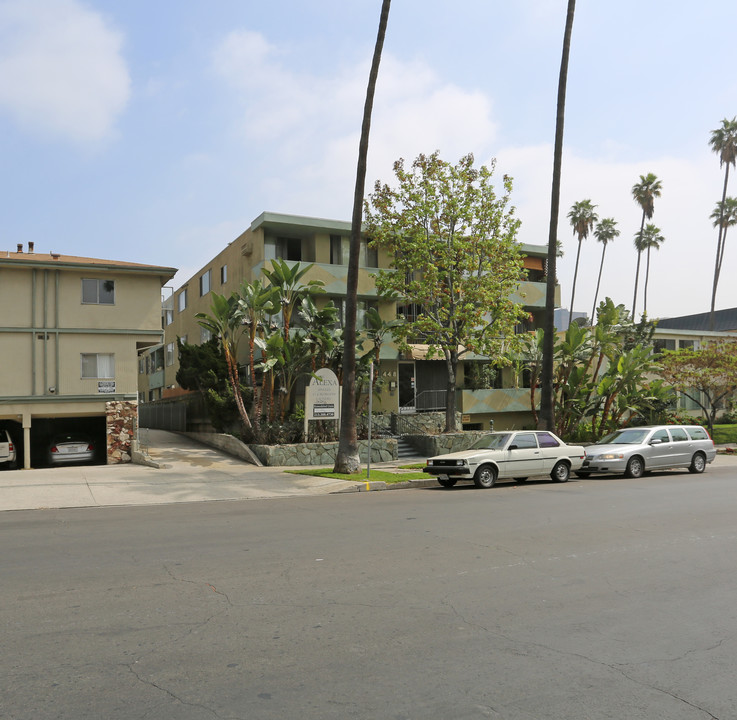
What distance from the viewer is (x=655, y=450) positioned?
2066 cm

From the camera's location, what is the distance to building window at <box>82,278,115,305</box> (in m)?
24.7

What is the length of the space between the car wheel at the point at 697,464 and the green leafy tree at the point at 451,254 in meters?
8.49

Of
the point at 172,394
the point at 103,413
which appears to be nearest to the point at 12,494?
the point at 103,413

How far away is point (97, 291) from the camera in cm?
2486

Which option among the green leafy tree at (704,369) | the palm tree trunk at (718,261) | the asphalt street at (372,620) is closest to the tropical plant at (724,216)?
the palm tree trunk at (718,261)

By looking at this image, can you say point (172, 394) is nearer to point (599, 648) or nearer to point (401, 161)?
point (401, 161)

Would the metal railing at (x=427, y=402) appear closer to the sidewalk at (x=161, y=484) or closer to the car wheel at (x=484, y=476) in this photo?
the sidewalk at (x=161, y=484)

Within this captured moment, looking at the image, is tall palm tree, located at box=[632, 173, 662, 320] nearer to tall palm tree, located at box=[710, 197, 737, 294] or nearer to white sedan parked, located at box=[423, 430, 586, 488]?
tall palm tree, located at box=[710, 197, 737, 294]

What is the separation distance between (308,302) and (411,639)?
20.6m

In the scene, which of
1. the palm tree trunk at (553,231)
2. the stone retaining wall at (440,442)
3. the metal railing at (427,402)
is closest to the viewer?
the palm tree trunk at (553,231)

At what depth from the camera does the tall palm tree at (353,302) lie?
19.8 m

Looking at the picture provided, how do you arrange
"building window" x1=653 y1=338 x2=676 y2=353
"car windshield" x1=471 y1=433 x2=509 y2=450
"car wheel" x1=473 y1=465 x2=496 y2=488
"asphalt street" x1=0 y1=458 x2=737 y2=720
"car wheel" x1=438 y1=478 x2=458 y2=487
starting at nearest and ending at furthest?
1. "asphalt street" x1=0 y1=458 x2=737 y2=720
2. "car wheel" x1=473 y1=465 x2=496 y2=488
3. "car wheel" x1=438 y1=478 x2=458 y2=487
4. "car windshield" x1=471 y1=433 x2=509 y2=450
5. "building window" x1=653 y1=338 x2=676 y2=353

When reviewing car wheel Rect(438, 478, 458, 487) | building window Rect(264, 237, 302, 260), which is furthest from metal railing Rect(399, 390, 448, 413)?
car wheel Rect(438, 478, 458, 487)

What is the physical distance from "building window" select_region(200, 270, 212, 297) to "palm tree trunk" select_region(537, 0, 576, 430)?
18.8 metres
